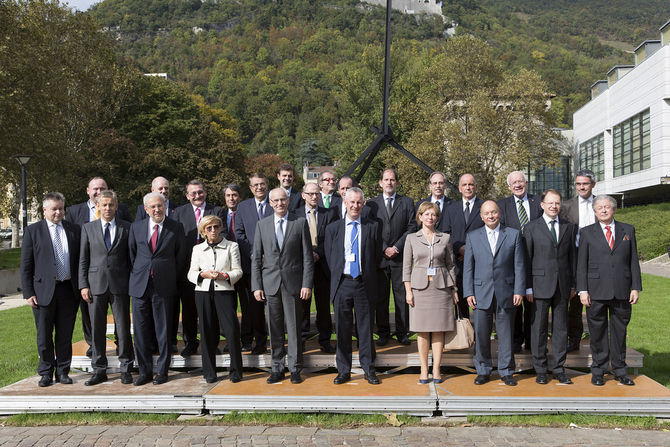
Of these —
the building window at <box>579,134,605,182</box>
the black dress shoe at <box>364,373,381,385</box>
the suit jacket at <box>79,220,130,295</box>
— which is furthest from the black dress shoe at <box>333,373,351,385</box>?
the building window at <box>579,134,605,182</box>

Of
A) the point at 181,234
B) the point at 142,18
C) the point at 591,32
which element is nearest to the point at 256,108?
the point at 142,18

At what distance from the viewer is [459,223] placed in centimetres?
743

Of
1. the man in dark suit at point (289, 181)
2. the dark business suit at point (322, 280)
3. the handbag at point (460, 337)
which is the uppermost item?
the man in dark suit at point (289, 181)

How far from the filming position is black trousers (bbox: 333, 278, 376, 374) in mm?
6227

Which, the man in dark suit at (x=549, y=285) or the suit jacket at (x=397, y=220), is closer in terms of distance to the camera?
the man in dark suit at (x=549, y=285)

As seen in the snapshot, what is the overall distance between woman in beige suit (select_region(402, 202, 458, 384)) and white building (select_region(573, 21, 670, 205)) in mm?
34644

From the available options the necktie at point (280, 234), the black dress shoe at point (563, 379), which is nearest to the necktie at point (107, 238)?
the necktie at point (280, 234)

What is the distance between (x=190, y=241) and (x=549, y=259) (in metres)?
4.15

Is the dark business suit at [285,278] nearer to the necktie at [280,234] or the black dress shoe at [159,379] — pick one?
the necktie at [280,234]

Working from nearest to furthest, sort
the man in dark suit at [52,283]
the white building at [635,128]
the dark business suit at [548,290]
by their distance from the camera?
the dark business suit at [548,290]
the man in dark suit at [52,283]
the white building at [635,128]

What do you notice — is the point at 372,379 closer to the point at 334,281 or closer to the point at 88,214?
the point at 334,281

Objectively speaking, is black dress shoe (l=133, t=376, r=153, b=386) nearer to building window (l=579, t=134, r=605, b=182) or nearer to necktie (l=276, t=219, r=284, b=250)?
necktie (l=276, t=219, r=284, b=250)

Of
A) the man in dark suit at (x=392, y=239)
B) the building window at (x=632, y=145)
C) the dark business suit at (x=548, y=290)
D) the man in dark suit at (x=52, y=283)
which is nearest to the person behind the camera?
the dark business suit at (x=548, y=290)

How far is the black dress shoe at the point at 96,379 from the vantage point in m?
6.37
